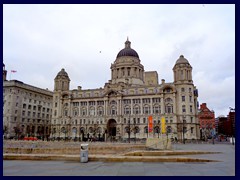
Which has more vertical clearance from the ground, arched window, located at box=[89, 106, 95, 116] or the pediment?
the pediment

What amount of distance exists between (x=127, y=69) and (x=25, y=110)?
45378 mm

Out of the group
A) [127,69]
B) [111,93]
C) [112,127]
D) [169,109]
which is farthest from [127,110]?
[127,69]

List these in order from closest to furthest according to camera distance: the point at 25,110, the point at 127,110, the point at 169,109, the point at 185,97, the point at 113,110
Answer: the point at 185,97, the point at 169,109, the point at 127,110, the point at 113,110, the point at 25,110

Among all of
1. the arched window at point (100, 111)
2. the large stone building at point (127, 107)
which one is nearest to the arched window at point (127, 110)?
the large stone building at point (127, 107)

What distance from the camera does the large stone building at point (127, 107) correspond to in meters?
84.2

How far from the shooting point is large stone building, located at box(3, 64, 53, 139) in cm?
9012

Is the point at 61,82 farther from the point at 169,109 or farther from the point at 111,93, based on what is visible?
the point at 169,109

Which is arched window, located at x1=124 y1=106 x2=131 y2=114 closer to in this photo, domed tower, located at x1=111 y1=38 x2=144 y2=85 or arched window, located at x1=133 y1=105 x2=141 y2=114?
arched window, located at x1=133 y1=105 x2=141 y2=114

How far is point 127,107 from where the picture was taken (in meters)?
92.0

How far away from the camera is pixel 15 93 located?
303ft

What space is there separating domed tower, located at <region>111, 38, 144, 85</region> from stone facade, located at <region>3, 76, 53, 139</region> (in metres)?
31.9

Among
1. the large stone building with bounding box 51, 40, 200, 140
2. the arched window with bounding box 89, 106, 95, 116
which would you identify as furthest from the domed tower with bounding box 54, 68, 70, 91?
the arched window with bounding box 89, 106, 95, 116
